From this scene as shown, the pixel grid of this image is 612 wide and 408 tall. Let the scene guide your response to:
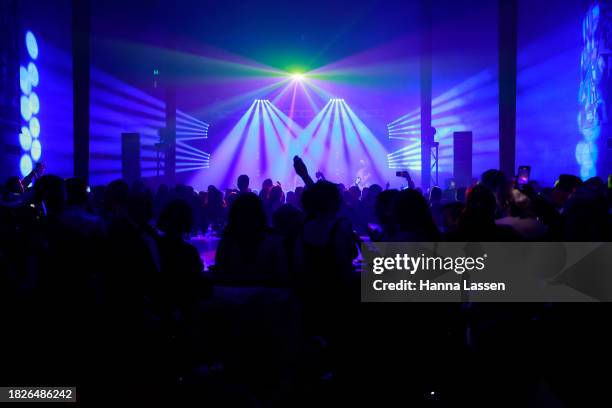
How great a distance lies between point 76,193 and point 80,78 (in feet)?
17.9

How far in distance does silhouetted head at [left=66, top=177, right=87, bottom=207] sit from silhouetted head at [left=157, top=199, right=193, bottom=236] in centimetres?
73

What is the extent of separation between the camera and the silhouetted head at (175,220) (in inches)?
114

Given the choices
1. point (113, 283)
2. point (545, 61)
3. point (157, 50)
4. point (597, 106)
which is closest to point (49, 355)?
point (113, 283)

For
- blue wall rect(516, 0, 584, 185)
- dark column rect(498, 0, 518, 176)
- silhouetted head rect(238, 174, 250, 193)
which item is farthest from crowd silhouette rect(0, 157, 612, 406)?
blue wall rect(516, 0, 584, 185)

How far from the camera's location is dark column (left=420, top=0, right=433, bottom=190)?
1244cm

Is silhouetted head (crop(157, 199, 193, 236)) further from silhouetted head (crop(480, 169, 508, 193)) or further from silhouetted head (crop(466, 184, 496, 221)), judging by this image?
silhouetted head (crop(480, 169, 508, 193))

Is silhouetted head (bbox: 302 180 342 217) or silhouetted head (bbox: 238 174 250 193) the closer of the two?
silhouetted head (bbox: 302 180 342 217)

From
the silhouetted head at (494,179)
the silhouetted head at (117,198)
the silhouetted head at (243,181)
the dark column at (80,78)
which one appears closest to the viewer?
the silhouetted head at (117,198)

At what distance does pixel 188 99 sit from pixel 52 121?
354 inches

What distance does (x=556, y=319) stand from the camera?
3.51 meters

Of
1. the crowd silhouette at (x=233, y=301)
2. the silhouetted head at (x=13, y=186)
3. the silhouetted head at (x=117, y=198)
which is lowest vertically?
the crowd silhouette at (x=233, y=301)

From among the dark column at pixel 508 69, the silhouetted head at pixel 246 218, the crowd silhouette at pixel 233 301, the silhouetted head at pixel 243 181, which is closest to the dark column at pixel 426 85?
the dark column at pixel 508 69

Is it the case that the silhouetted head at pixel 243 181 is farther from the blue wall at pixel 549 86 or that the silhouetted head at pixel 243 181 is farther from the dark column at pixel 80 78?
the blue wall at pixel 549 86

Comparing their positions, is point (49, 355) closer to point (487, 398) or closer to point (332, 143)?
point (487, 398)
